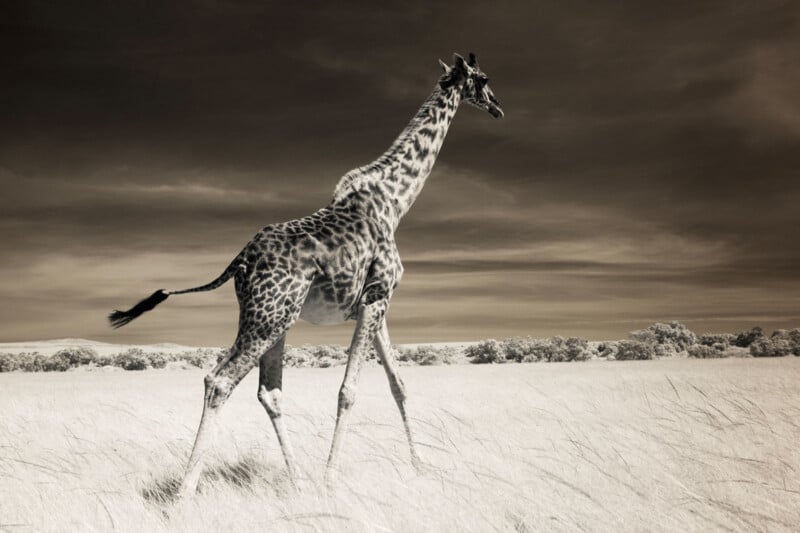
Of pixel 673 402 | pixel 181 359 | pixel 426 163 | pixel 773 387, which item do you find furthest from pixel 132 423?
pixel 181 359

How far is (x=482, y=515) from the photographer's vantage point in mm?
4848

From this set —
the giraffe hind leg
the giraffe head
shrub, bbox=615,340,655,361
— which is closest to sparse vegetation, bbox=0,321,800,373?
shrub, bbox=615,340,655,361

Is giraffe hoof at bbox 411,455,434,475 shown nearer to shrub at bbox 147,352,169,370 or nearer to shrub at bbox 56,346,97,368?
shrub at bbox 147,352,169,370

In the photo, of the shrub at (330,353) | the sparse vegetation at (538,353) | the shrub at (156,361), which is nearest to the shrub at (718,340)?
the sparse vegetation at (538,353)

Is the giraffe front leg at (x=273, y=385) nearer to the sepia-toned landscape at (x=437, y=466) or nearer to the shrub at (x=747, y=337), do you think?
the sepia-toned landscape at (x=437, y=466)

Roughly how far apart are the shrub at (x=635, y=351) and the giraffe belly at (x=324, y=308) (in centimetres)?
2609

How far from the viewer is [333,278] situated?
6215mm

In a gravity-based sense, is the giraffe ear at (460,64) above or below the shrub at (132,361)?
above

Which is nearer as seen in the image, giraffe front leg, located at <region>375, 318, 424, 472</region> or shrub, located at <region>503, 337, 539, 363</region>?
giraffe front leg, located at <region>375, 318, 424, 472</region>

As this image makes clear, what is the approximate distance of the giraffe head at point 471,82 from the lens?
7.85 m

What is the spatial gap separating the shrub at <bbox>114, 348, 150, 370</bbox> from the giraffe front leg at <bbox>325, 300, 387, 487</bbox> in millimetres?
26921

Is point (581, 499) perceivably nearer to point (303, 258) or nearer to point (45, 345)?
point (303, 258)

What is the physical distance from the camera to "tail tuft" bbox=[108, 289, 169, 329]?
6.57 m

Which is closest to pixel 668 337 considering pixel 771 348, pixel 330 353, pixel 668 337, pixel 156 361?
pixel 668 337
